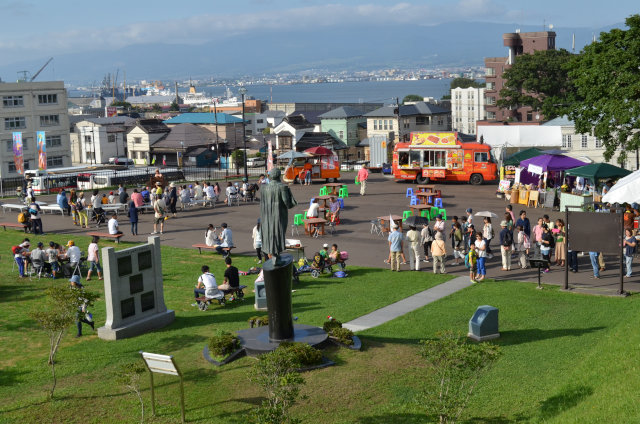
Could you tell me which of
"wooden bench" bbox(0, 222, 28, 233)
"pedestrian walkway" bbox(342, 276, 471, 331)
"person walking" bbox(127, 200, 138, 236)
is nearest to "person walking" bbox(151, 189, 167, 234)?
"person walking" bbox(127, 200, 138, 236)

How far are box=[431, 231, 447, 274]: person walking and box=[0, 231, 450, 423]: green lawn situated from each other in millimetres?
646

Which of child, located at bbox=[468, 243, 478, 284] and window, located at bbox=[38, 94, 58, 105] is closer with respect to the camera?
child, located at bbox=[468, 243, 478, 284]

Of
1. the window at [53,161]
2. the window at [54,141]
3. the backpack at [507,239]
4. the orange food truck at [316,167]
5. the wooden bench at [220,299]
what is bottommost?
the wooden bench at [220,299]

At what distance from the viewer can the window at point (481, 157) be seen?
46.2m

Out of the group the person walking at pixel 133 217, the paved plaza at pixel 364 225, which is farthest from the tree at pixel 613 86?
the person walking at pixel 133 217

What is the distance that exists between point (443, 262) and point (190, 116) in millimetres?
92587

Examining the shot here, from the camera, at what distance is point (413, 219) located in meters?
26.8

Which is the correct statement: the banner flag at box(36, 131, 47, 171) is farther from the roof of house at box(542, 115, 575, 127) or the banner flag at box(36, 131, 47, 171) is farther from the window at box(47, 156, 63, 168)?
the roof of house at box(542, 115, 575, 127)

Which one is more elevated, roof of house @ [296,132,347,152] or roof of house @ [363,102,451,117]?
roof of house @ [363,102,451,117]

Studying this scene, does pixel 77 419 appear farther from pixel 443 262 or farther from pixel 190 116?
pixel 190 116

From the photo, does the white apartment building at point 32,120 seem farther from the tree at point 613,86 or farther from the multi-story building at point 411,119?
the tree at point 613,86

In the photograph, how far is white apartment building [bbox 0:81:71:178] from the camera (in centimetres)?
7544

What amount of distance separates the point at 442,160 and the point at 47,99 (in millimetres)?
50342

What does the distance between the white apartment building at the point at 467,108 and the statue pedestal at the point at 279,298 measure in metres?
126
